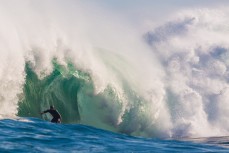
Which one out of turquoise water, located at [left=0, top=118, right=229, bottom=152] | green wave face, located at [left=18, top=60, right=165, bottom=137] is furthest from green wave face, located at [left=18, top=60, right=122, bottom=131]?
turquoise water, located at [left=0, top=118, right=229, bottom=152]

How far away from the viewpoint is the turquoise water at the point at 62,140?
10.4 metres

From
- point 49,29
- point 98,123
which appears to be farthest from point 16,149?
point 49,29

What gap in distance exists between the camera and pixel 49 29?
2102 cm

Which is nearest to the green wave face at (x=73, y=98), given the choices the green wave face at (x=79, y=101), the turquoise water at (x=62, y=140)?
the green wave face at (x=79, y=101)

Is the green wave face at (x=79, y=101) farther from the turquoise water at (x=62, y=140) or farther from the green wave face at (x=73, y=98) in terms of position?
the turquoise water at (x=62, y=140)

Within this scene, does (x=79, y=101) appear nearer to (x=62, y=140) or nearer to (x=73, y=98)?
(x=73, y=98)

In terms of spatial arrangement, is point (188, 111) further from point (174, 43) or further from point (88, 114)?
point (174, 43)

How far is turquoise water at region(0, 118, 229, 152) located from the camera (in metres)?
10.4

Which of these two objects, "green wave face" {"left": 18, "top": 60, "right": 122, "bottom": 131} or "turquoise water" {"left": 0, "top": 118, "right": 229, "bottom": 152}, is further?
"green wave face" {"left": 18, "top": 60, "right": 122, "bottom": 131}

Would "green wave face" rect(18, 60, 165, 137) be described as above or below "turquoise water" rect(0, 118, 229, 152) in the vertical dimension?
above

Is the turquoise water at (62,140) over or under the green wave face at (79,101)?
under

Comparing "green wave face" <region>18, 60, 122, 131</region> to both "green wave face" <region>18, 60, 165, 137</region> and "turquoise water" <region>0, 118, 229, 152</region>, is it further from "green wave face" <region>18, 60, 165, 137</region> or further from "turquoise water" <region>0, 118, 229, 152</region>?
"turquoise water" <region>0, 118, 229, 152</region>

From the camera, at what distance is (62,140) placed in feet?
37.6

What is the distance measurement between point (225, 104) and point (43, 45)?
1299cm
